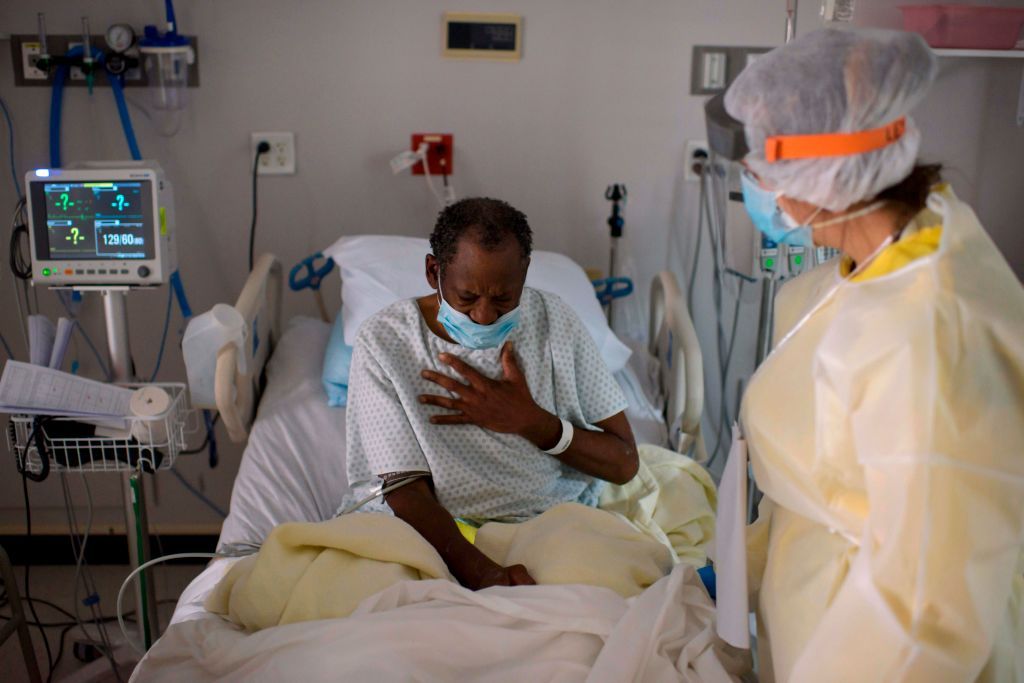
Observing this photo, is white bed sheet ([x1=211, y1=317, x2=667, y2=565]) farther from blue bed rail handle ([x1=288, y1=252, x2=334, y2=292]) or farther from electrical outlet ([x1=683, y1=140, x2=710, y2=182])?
electrical outlet ([x1=683, y1=140, x2=710, y2=182])

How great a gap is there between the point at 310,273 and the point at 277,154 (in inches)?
14.8

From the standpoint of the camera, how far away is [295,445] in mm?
2201

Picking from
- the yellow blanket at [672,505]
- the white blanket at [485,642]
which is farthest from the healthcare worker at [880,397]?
the yellow blanket at [672,505]

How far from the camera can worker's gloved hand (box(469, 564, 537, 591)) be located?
1560 millimetres

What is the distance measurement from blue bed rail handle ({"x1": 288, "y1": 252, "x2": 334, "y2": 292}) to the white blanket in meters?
1.32

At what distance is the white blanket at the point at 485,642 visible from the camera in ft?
4.34

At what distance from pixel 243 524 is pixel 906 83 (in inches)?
58.6

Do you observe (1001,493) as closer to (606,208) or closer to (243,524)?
(243,524)

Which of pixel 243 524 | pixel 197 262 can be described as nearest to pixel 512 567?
pixel 243 524

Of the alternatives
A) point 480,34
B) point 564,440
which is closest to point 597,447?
point 564,440

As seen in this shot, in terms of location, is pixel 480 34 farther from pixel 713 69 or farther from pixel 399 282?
pixel 399 282

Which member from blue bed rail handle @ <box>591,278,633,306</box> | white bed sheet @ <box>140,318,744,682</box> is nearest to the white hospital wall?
blue bed rail handle @ <box>591,278,633,306</box>

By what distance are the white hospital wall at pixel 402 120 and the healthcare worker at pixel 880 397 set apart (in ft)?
5.17

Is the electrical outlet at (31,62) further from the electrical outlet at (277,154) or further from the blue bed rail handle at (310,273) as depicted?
the blue bed rail handle at (310,273)
